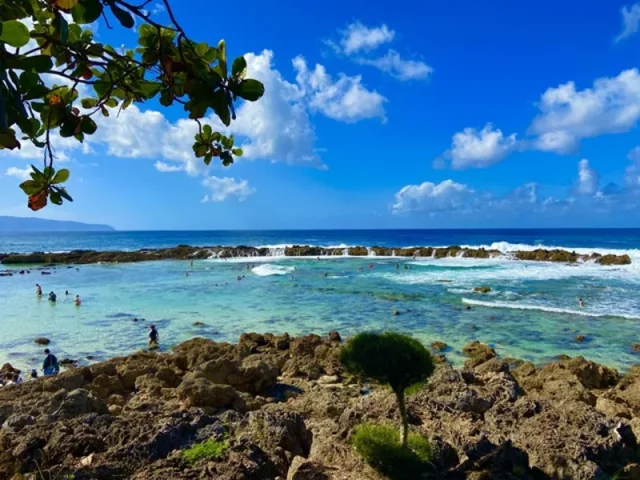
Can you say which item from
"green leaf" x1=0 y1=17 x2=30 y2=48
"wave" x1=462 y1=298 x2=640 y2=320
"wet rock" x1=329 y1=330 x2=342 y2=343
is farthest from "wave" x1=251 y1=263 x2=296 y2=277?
"green leaf" x1=0 y1=17 x2=30 y2=48

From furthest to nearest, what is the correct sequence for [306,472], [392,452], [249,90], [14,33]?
[392,452]
[306,472]
[249,90]
[14,33]

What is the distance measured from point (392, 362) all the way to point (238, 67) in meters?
4.25

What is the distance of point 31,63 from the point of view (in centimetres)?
177

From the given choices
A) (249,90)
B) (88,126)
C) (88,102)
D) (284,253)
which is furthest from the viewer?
(284,253)

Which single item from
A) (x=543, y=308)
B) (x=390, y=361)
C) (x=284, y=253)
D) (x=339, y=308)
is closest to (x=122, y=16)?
(x=390, y=361)

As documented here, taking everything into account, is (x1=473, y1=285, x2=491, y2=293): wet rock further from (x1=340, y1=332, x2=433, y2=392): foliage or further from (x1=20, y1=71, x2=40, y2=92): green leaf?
(x1=20, y1=71, x2=40, y2=92): green leaf

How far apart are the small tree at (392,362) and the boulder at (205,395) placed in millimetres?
3829

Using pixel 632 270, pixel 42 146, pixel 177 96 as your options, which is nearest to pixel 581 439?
pixel 177 96

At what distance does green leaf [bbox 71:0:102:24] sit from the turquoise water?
15.2 meters

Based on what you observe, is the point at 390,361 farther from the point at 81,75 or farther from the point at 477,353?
the point at 477,353

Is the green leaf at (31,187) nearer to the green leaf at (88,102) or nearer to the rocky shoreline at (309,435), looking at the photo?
the green leaf at (88,102)

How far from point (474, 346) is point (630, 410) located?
7127 millimetres

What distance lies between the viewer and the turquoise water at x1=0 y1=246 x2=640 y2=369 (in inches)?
688

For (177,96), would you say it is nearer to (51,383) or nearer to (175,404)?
(175,404)
